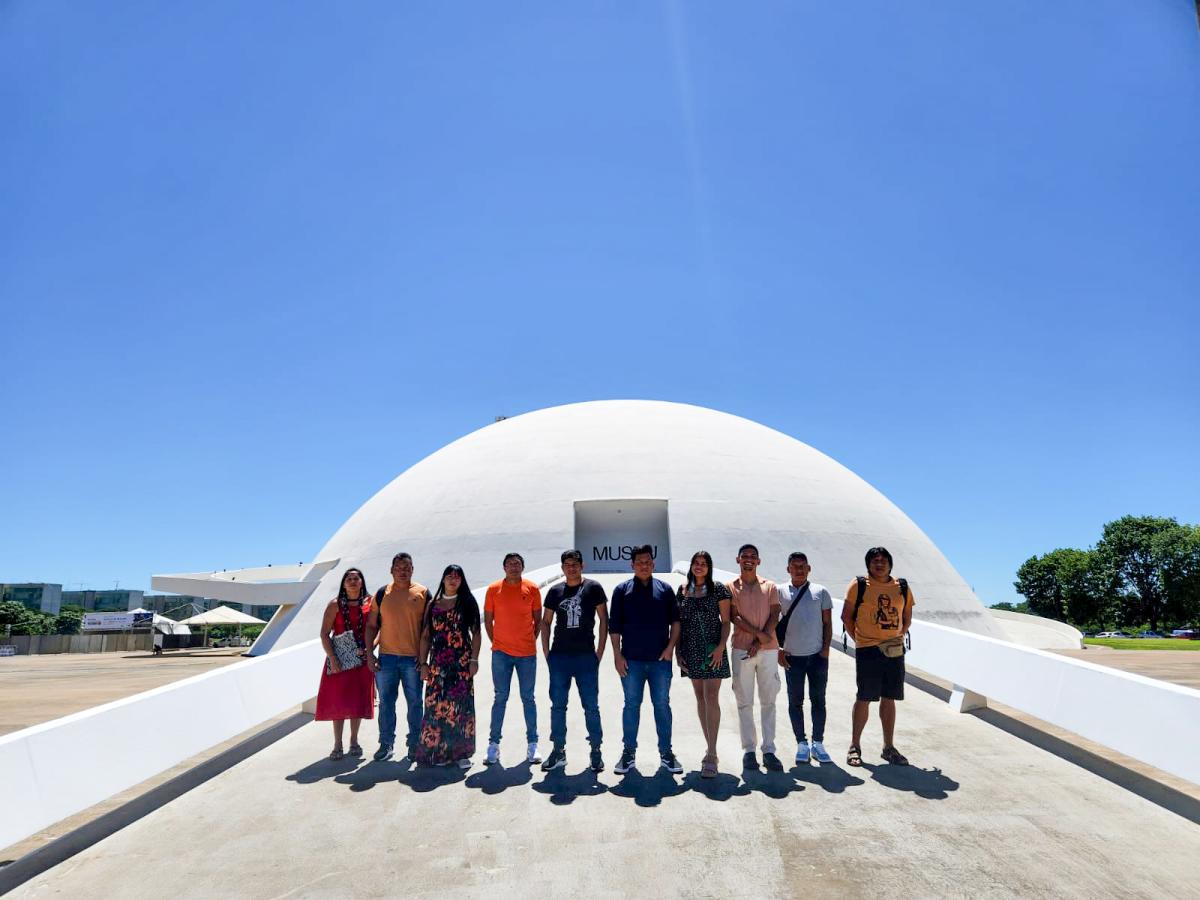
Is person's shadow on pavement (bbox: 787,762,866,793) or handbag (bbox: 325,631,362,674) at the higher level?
handbag (bbox: 325,631,362,674)

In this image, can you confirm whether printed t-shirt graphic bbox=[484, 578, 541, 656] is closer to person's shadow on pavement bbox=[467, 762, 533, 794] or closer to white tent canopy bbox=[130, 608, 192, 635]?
person's shadow on pavement bbox=[467, 762, 533, 794]

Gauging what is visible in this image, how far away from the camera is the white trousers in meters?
5.72

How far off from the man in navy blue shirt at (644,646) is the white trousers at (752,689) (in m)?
0.62

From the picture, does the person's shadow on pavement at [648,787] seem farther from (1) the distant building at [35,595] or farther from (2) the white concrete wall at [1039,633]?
(1) the distant building at [35,595]

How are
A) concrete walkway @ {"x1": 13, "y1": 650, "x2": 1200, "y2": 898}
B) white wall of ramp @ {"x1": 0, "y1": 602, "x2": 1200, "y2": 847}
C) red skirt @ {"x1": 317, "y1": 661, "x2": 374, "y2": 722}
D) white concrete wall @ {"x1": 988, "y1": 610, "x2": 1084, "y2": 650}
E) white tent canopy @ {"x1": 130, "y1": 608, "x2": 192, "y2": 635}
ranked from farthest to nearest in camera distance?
white tent canopy @ {"x1": 130, "y1": 608, "x2": 192, "y2": 635} < white concrete wall @ {"x1": 988, "y1": 610, "x2": 1084, "y2": 650} < red skirt @ {"x1": 317, "y1": 661, "x2": 374, "y2": 722} < white wall of ramp @ {"x1": 0, "y1": 602, "x2": 1200, "y2": 847} < concrete walkway @ {"x1": 13, "y1": 650, "x2": 1200, "y2": 898}

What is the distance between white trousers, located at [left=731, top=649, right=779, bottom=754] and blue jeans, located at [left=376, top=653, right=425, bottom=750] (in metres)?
2.69

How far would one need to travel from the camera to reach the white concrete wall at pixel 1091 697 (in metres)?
4.58

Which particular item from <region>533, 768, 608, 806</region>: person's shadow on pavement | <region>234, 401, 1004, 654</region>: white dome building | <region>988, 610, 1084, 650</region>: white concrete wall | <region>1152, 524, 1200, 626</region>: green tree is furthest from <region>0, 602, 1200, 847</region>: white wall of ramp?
<region>1152, 524, 1200, 626</region>: green tree

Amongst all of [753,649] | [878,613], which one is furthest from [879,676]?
[753,649]

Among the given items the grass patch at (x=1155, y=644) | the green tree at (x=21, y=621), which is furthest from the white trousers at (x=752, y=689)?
the green tree at (x=21, y=621)

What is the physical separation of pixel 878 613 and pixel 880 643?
0.79ft

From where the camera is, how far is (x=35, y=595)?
327 feet

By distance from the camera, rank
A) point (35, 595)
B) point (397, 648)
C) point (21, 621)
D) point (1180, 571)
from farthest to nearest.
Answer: point (35, 595)
point (21, 621)
point (1180, 571)
point (397, 648)

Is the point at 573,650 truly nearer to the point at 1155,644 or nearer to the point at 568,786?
the point at 568,786
